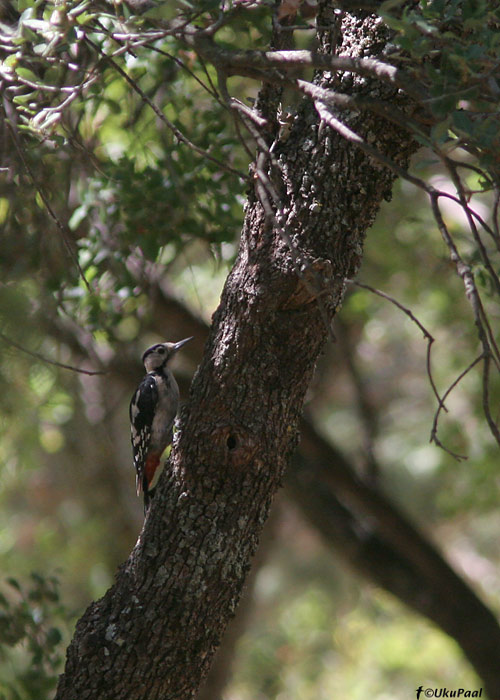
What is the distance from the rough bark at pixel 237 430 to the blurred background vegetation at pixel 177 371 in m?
0.61

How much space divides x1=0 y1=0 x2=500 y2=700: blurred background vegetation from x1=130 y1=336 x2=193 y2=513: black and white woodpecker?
0.36 metres

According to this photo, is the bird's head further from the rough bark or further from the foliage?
the rough bark

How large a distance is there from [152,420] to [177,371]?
190 cm

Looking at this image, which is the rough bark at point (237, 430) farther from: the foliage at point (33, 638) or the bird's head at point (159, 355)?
the bird's head at point (159, 355)

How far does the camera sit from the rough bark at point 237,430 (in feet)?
8.92

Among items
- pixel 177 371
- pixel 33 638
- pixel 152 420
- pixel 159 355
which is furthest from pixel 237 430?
pixel 177 371

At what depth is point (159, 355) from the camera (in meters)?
5.57

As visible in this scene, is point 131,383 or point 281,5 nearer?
point 281,5

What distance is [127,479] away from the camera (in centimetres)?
991

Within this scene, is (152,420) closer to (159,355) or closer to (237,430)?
(159,355)

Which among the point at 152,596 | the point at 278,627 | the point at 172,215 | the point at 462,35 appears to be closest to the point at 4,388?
the point at 152,596

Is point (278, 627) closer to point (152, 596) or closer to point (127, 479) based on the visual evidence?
point (127, 479)

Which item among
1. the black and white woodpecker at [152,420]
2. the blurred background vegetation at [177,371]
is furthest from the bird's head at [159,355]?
the blurred background vegetation at [177,371]

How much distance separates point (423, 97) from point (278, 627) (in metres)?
10.8
